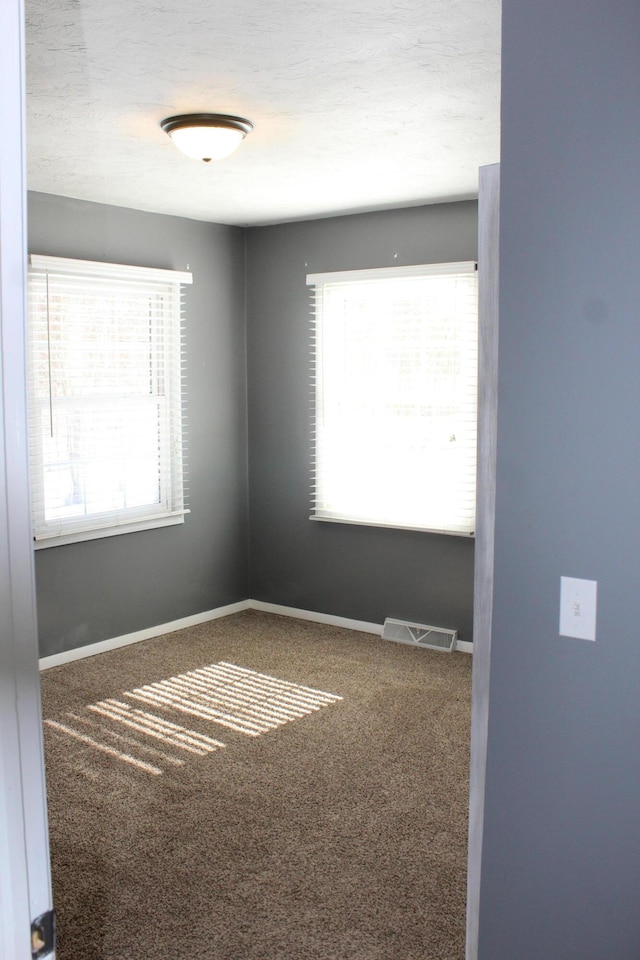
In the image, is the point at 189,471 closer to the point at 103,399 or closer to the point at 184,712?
the point at 103,399

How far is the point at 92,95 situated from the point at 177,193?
1.67 m

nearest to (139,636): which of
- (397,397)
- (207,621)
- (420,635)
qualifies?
(207,621)

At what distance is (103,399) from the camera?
16.1ft

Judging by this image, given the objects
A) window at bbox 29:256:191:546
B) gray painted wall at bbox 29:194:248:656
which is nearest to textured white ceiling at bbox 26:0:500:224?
gray painted wall at bbox 29:194:248:656

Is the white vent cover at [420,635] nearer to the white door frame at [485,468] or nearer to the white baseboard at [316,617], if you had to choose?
the white baseboard at [316,617]

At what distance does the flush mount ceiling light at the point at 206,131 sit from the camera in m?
3.20

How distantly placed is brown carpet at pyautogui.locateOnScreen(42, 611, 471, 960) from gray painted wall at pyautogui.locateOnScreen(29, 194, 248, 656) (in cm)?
31

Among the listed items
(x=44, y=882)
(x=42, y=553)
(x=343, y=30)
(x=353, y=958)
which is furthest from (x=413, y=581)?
(x=44, y=882)

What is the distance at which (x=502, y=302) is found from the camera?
64.4 inches

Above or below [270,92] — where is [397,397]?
below

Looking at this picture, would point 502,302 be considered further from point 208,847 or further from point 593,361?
point 208,847

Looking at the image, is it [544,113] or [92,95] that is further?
[92,95]

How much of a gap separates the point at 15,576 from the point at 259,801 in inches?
106

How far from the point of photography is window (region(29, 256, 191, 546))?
459 cm
